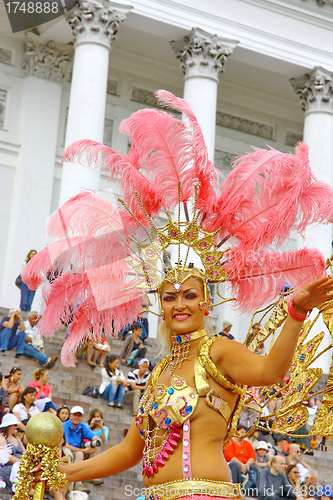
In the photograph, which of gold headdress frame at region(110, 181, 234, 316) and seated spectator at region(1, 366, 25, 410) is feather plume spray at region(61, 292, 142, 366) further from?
seated spectator at region(1, 366, 25, 410)

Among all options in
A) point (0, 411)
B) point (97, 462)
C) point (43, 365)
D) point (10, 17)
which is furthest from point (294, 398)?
point (10, 17)

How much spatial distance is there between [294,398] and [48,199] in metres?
17.9

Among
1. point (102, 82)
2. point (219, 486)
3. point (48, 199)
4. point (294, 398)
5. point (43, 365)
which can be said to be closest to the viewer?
point (219, 486)

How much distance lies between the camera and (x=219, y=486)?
4254 mm

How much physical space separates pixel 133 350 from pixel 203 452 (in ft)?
32.3

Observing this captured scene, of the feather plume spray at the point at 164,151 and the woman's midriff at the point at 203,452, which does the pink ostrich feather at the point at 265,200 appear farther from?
the woman's midriff at the point at 203,452

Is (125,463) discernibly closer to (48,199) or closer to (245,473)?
(245,473)

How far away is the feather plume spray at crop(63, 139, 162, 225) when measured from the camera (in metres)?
5.03

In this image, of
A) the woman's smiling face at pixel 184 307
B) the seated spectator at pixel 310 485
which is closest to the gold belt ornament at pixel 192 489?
the woman's smiling face at pixel 184 307

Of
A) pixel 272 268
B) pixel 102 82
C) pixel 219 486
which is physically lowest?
pixel 219 486

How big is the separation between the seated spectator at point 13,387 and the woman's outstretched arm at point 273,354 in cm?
673

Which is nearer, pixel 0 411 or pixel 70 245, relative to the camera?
pixel 70 245

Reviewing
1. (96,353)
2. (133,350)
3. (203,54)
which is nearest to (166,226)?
(133,350)

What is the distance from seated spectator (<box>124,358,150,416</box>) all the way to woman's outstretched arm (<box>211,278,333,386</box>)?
26.9ft
